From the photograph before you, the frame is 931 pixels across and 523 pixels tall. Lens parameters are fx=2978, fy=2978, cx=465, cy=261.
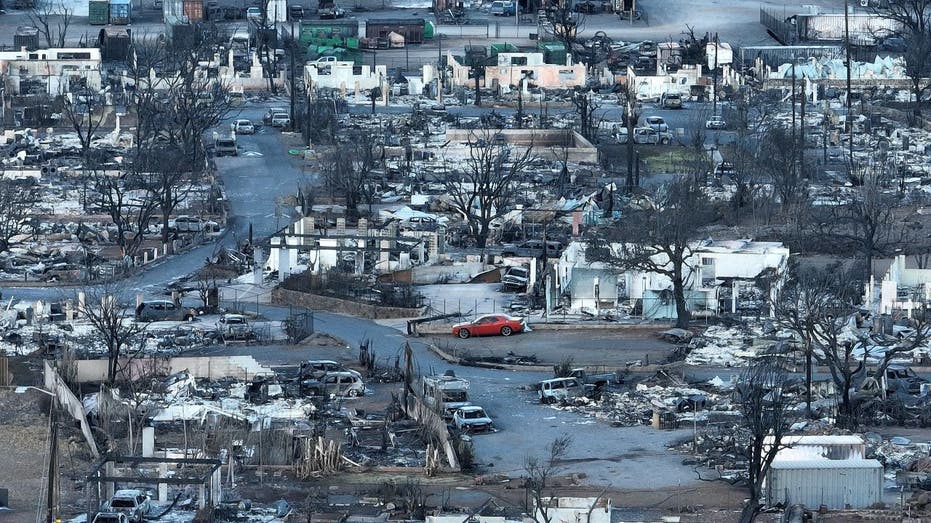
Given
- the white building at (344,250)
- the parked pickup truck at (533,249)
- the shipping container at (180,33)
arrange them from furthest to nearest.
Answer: the shipping container at (180,33) < the parked pickup truck at (533,249) < the white building at (344,250)

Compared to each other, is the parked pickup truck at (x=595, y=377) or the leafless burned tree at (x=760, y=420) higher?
the leafless burned tree at (x=760, y=420)

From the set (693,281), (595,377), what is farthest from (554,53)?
(595,377)

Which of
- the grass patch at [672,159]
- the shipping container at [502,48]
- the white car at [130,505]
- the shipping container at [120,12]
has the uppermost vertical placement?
the shipping container at [120,12]

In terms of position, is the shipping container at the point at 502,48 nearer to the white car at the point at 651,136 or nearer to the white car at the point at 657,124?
the white car at the point at 657,124

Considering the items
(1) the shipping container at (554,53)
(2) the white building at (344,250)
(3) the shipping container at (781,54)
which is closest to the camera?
(2) the white building at (344,250)

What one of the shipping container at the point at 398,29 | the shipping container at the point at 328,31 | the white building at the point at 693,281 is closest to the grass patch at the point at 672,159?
the white building at the point at 693,281

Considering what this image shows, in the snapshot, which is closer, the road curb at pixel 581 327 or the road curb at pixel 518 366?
the road curb at pixel 518 366

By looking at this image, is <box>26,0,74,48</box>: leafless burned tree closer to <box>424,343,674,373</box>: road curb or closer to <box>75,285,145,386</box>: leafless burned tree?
<box>75,285,145,386</box>: leafless burned tree
